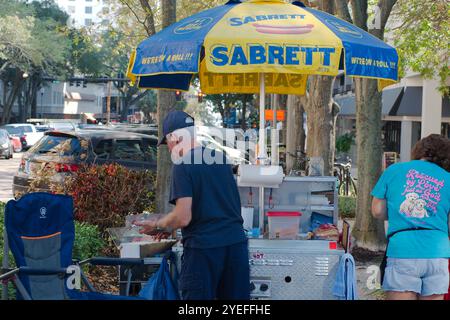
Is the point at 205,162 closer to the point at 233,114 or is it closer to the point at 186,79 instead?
the point at 186,79

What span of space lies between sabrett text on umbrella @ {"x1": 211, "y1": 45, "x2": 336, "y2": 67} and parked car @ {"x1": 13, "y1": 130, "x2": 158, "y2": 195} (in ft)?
20.2

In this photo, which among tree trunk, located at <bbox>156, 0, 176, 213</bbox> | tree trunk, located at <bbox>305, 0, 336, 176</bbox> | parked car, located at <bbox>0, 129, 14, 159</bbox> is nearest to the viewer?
tree trunk, located at <bbox>156, 0, 176, 213</bbox>

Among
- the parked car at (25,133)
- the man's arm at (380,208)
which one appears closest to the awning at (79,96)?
the parked car at (25,133)

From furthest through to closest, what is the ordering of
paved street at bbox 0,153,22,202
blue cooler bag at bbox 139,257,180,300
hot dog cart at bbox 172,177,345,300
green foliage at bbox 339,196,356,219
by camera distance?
1. paved street at bbox 0,153,22,202
2. green foliage at bbox 339,196,356,219
3. hot dog cart at bbox 172,177,345,300
4. blue cooler bag at bbox 139,257,180,300

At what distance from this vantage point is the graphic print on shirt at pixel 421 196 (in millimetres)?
5078

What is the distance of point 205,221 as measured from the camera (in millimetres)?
4637

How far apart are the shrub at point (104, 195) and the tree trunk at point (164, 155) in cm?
29

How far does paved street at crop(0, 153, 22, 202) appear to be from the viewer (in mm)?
17609

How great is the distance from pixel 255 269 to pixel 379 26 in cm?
621

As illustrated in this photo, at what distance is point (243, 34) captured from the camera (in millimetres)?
5906

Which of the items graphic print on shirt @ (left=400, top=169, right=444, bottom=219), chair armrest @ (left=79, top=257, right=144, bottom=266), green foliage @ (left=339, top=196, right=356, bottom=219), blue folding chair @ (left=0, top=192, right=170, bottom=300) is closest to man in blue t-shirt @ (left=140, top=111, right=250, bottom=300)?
chair armrest @ (left=79, top=257, right=144, bottom=266)

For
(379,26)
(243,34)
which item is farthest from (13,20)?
(243,34)

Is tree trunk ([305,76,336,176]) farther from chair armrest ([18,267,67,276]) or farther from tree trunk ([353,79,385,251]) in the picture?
chair armrest ([18,267,67,276])

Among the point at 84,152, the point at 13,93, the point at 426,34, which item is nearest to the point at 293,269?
the point at 84,152
